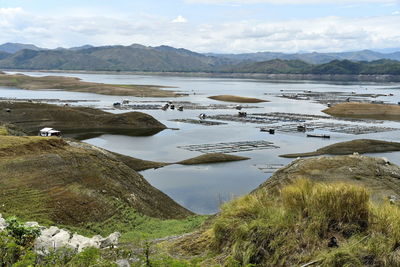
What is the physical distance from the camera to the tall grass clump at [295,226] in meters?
9.56

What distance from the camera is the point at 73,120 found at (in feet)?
264

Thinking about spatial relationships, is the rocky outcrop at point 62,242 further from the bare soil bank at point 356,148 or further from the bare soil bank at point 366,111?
the bare soil bank at point 366,111

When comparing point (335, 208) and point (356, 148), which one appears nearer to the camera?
point (335, 208)

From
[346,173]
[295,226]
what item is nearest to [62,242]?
[295,226]

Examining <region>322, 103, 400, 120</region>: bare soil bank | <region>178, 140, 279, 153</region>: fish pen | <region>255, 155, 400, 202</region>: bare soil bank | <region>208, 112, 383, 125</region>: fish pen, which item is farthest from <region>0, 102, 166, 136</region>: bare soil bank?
<region>322, 103, 400, 120</region>: bare soil bank

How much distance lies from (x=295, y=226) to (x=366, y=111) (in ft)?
378

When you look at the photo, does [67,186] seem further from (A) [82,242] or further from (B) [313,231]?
(B) [313,231]

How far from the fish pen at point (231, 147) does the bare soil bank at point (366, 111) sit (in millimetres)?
54954

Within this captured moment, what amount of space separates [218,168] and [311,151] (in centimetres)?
1931

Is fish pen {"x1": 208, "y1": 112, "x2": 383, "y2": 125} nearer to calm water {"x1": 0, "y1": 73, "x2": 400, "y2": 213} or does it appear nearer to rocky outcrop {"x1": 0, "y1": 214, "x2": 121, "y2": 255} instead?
calm water {"x1": 0, "y1": 73, "x2": 400, "y2": 213}

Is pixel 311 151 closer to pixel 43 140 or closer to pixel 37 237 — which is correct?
pixel 43 140

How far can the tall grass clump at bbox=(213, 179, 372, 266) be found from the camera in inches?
376

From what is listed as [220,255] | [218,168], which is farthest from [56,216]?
[218,168]

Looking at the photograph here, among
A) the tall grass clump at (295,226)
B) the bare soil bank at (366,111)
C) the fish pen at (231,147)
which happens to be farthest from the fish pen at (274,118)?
the tall grass clump at (295,226)
